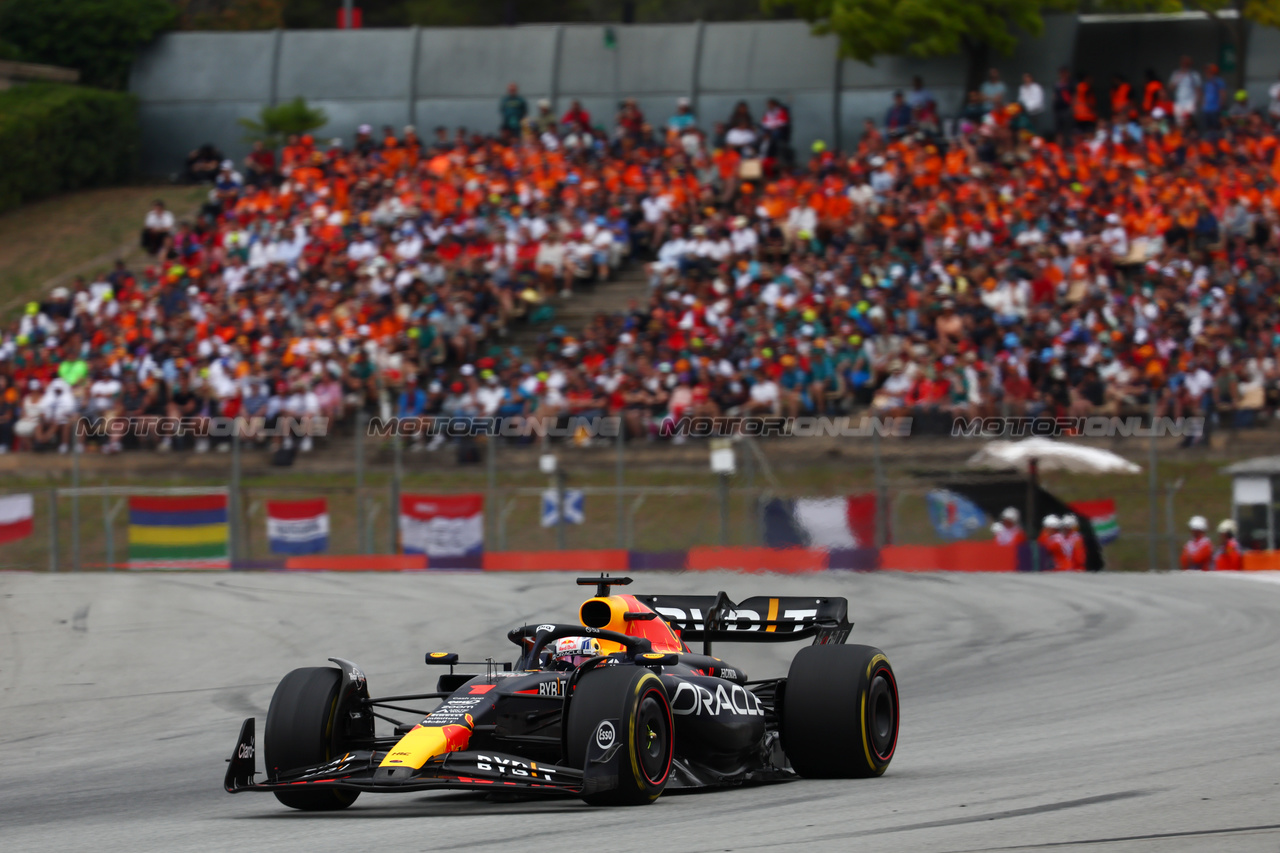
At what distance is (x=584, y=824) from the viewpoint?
675 centimetres

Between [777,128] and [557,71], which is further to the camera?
[557,71]

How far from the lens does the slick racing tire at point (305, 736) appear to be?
298 inches

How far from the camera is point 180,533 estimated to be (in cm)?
2127

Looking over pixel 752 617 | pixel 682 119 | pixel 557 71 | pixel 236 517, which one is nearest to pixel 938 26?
pixel 682 119

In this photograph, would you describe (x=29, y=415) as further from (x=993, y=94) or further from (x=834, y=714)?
(x=834, y=714)

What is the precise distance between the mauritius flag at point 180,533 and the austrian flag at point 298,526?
0.63 metres

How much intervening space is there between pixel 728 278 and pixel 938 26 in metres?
7.87

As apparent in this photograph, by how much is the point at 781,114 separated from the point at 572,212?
15.1 feet

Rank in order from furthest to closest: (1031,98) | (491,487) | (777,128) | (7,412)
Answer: (777,128)
(1031,98)
(7,412)
(491,487)

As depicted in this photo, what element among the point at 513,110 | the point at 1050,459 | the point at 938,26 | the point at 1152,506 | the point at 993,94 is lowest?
the point at 1152,506

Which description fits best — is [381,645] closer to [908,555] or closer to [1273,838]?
[908,555]

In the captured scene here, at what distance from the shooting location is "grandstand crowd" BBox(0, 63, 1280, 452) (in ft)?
72.3

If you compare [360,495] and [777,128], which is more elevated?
[777,128]

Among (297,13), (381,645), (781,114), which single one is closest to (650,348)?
(781,114)
